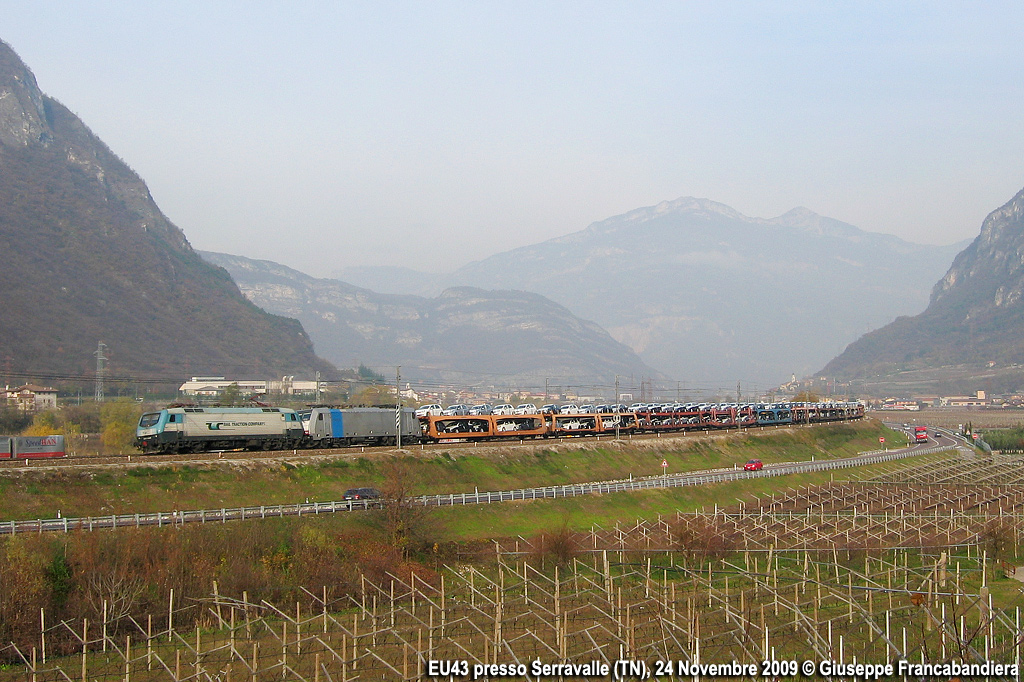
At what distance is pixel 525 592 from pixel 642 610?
7057 millimetres

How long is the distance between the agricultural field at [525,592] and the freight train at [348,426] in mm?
24305

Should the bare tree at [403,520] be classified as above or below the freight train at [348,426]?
below

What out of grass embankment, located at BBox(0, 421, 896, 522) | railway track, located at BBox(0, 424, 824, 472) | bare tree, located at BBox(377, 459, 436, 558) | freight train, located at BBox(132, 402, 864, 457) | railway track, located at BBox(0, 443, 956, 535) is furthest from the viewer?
freight train, located at BBox(132, 402, 864, 457)

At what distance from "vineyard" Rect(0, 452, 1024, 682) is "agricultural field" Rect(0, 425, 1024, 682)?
0.70 ft

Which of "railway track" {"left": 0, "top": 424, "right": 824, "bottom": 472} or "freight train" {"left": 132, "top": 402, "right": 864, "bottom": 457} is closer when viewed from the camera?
"railway track" {"left": 0, "top": 424, "right": 824, "bottom": 472}

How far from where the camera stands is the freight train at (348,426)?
286ft

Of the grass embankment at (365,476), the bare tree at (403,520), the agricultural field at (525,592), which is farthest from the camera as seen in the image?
the grass embankment at (365,476)

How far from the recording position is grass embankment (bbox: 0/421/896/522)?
224 ft

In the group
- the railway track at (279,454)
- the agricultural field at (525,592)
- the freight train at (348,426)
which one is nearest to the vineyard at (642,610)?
the agricultural field at (525,592)

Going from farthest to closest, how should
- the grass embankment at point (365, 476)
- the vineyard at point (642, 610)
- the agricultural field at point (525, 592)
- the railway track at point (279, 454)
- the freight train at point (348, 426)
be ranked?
1. the freight train at point (348, 426)
2. the railway track at point (279, 454)
3. the grass embankment at point (365, 476)
4. the agricultural field at point (525, 592)
5. the vineyard at point (642, 610)

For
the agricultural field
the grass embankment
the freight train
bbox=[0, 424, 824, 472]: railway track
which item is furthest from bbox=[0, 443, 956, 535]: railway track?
the freight train

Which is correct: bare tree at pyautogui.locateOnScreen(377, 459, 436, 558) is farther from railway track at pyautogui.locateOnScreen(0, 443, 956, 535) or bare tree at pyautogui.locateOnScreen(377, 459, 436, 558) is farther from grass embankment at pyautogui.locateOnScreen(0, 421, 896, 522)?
grass embankment at pyautogui.locateOnScreen(0, 421, 896, 522)

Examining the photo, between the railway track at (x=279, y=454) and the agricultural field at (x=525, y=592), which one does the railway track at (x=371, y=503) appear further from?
the railway track at (x=279, y=454)

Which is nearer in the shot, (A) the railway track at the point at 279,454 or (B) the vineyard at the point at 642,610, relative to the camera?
(B) the vineyard at the point at 642,610
